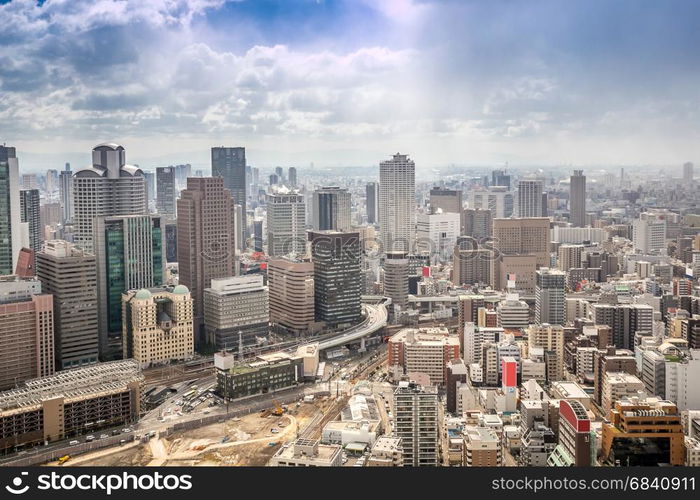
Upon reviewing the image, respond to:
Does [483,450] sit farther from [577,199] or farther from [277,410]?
[577,199]

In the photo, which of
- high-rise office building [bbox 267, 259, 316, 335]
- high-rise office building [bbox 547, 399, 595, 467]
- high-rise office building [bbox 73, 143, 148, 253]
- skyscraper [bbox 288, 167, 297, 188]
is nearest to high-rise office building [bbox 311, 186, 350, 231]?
skyscraper [bbox 288, 167, 297, 188]

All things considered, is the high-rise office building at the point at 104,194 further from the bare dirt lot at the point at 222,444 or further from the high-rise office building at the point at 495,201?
the high-rise office building at the point at 495,201

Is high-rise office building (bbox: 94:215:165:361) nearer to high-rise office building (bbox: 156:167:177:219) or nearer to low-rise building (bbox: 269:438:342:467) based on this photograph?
high-rise office building (bbox: 156:167:177:219)

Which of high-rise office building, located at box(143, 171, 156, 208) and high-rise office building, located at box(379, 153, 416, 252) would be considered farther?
high-rise office building, located at box(379, 153, 416, 252)

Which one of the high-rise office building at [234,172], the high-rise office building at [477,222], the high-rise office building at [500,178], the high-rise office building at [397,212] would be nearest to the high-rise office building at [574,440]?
the high-rise office building at [500,178]

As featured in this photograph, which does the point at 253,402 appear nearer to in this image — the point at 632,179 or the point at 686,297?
the point at 632,179
